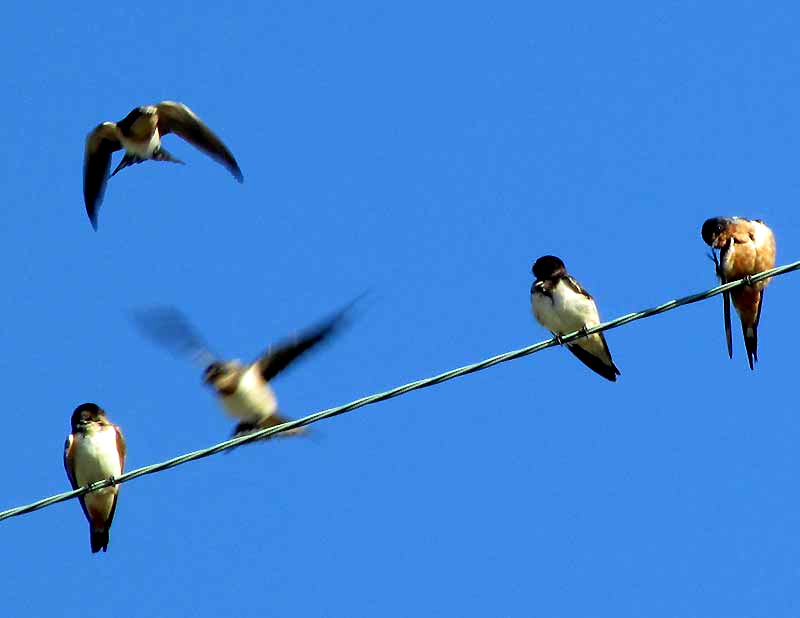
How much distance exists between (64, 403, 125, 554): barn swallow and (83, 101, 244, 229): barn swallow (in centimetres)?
230

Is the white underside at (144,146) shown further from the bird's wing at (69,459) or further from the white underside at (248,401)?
the white underside at (248,401)

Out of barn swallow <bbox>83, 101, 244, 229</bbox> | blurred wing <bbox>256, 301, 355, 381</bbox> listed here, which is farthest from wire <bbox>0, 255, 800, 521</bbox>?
barn swallow <bbox>83, 101, 244, 229</bbox>

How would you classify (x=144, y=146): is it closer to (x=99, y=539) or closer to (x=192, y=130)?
(x=192, y=130)

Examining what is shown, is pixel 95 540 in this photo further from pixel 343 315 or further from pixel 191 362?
pixel 343 315

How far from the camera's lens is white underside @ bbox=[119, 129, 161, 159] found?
432 inches

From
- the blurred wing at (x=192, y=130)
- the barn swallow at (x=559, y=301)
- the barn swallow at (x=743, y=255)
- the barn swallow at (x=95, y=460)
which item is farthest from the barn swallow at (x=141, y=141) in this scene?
the barn swallow at (x=743, y=255)

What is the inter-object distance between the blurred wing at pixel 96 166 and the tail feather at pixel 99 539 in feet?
9.58

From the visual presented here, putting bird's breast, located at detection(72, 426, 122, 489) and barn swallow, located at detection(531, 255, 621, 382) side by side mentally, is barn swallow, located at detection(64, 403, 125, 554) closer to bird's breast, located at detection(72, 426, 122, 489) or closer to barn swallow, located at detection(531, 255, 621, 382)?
bird's breast, located at detection(72, 426, 122, 489)

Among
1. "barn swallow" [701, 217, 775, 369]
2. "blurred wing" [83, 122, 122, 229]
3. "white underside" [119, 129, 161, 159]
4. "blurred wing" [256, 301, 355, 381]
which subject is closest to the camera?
"blurred wing" [256, 301, 355, 381]

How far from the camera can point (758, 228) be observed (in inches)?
328

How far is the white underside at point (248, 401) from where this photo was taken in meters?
8.41

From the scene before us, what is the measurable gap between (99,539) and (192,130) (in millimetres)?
3190

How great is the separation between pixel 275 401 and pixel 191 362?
44 centimetres

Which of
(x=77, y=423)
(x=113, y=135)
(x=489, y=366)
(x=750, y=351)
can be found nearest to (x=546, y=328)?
(x=750, y=351)
